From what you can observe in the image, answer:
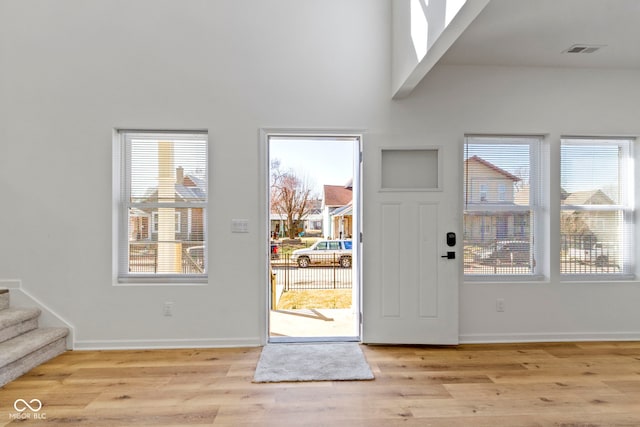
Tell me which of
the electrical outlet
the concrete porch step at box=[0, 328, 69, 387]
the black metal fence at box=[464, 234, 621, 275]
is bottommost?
the concrete porch step at box=[0, 328, 69, 387]

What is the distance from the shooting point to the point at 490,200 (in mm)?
3580

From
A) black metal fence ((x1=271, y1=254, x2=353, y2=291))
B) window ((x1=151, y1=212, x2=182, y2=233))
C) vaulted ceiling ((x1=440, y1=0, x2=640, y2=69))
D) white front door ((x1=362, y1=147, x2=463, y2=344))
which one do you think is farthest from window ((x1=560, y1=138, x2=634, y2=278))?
window ((x1=151, y1=212, x2=182, y2=233))

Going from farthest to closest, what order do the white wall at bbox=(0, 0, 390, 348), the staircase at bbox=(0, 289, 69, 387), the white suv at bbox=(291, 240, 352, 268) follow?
the white suv at bbox=(291, 240, 352, 268) < the white wall at bbox=(0, 0, 390, 348) < the staircase at bbox=(0, 289, 69, 387)

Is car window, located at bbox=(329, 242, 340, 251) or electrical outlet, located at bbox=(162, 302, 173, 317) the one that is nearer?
electrical outlet, located at bbox=(162, 302, 173, 317)

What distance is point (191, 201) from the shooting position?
344 cm

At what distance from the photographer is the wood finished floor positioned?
2156 millimetres

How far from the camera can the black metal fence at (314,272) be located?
6.46 m

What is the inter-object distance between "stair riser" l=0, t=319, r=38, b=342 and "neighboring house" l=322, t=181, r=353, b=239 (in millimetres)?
4236

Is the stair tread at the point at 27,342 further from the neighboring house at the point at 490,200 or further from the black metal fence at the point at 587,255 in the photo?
the black metal fence at the point at 587,255

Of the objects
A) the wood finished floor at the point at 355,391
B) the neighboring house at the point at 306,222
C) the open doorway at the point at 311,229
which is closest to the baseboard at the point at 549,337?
the wood finished floor at the point at 355,391

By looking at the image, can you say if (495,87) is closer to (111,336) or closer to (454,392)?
(454,392)

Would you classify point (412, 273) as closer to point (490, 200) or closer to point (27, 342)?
point (490, 200)

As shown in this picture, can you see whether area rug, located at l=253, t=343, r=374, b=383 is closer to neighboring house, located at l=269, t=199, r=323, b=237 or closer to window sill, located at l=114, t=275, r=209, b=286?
window sill, located at l=114, t=275, r=209, b=286

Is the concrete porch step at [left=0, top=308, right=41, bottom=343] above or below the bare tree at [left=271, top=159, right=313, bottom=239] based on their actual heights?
below
